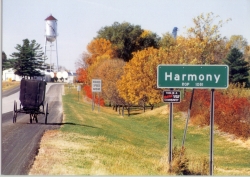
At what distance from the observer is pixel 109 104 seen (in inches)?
741

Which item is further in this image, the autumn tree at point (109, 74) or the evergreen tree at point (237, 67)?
the autumn tree at point (109, 74)

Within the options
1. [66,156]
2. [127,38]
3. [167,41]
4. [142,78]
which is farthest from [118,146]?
[127,38]

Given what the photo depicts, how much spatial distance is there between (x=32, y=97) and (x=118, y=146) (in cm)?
435

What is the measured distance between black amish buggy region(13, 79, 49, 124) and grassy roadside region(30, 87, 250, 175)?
3.18 ft

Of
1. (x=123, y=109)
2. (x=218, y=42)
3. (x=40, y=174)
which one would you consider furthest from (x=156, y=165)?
(x=218, y=42)

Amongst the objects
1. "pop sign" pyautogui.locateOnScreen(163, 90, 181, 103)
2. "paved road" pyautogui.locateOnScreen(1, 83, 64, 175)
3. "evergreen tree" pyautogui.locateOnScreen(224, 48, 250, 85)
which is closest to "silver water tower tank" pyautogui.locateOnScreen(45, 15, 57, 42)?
"paved road" pyautogui.locateOnScreen(1, 83, 64, 175)

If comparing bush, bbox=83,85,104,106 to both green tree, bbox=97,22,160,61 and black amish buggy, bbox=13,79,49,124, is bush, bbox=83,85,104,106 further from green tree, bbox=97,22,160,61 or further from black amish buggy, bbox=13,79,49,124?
green tree, bbox=97,22,160,61

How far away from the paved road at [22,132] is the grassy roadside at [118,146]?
293 millimetres

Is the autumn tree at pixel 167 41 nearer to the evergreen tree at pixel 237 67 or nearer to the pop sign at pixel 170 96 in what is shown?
the evergreen tree at pixel 237 67

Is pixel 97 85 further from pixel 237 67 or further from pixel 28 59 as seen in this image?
pixel 237 67

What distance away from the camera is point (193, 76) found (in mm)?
12805

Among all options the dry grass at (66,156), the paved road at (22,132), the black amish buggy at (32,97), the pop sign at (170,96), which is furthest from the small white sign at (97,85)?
the pop sign at (170,96)

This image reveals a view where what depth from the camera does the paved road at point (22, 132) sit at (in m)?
13.0

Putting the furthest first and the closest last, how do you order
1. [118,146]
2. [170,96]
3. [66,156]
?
1. [118,146]
2. [66,156]
3. [170,96]
